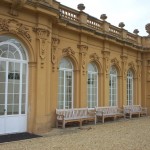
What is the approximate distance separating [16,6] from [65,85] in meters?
4.42

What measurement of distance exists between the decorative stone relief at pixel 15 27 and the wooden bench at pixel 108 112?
5.38 m

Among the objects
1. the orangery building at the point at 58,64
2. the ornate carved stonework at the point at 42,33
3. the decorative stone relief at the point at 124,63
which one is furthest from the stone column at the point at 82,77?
the decorative stone relief at the point at 124,63

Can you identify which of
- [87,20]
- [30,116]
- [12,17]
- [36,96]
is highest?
[87,20]

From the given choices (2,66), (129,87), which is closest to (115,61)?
(129,87)

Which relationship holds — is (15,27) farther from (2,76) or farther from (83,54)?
(83,54)

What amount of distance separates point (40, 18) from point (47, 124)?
3809 mm

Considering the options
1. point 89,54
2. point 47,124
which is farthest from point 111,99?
point 47,124

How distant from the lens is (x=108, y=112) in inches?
553

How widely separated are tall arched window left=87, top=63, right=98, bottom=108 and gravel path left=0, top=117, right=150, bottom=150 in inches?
133

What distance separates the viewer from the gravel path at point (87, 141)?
7.65 metres

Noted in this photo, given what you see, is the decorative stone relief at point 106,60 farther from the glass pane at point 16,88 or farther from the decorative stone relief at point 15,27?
the glass pane at point 16,88

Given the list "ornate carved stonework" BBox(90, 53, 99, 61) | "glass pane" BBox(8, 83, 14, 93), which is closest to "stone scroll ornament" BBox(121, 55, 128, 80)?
"ornate carved stonework" BBox(90, 53, 99, 61)

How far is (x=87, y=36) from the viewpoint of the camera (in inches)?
535

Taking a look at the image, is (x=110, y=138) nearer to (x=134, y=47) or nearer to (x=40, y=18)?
(x=40, y=18)
